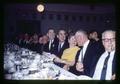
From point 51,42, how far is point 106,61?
28.3 inches

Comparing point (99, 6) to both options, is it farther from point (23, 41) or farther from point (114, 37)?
point (23, 41)

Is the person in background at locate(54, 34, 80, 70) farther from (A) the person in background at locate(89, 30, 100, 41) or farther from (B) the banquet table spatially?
(A) the person in background at locate(89, 30, 100, 41)

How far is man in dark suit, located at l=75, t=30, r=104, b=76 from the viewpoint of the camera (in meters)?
4.27

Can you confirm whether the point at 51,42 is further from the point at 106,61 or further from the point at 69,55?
the point at 106,61

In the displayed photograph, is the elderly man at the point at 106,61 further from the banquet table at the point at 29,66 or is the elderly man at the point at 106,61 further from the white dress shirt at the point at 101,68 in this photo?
the banquet table at the point at 29,66

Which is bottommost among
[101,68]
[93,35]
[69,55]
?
[101,68]

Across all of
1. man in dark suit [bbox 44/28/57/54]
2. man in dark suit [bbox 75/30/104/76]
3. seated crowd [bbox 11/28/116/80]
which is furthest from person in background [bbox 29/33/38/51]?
man in dark suit [bbox 75/30/104/76]

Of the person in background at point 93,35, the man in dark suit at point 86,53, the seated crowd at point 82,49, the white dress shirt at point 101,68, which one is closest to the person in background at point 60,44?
the seated crowd at point 82,49

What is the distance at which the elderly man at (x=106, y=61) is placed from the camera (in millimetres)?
4273

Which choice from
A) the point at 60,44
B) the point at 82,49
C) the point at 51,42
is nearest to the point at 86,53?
the point at 82,49

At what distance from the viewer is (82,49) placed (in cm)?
430

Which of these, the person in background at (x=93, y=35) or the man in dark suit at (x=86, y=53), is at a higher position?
the person in background at (x=93, y=35)

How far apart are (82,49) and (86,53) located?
7 cm

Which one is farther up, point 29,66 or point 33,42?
point 33,42
